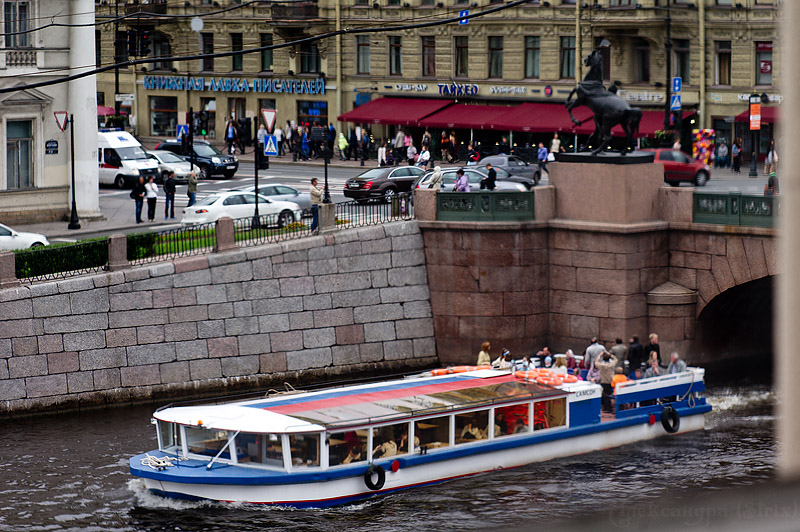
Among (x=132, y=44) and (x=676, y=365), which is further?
(x=132, y=44)

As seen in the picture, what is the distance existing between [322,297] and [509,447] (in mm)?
7864

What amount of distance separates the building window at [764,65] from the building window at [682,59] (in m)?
2.65

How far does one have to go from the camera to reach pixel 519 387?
22750 millimetres

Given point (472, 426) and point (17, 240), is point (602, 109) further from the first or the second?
point (17, 240)

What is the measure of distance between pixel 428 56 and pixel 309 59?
5.94 m

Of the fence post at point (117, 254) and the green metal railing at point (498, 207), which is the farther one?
the green metal railing at point (498, 207)

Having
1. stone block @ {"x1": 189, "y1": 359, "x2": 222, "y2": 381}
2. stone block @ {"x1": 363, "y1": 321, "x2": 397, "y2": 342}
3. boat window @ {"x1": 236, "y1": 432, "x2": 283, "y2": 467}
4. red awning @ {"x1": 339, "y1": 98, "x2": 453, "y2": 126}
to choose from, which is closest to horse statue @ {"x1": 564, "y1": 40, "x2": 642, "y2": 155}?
stone block @ {"x1": 363, "y1": 321, "x2": 397, "y2": 342}

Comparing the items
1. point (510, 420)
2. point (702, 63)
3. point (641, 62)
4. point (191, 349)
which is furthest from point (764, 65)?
point (510, 420)

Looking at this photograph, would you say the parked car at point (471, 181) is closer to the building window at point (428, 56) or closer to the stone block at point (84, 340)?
the stone block at point (84, 340)

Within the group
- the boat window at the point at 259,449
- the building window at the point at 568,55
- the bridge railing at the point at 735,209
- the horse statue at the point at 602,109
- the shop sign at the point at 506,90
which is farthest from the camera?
the shop sign at the point at 506,90

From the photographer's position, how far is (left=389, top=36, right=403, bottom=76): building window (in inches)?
2152

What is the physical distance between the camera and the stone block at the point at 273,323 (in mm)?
27578

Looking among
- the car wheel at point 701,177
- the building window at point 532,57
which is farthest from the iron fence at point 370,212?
the building window at point 532,57

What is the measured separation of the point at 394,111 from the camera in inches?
2112
